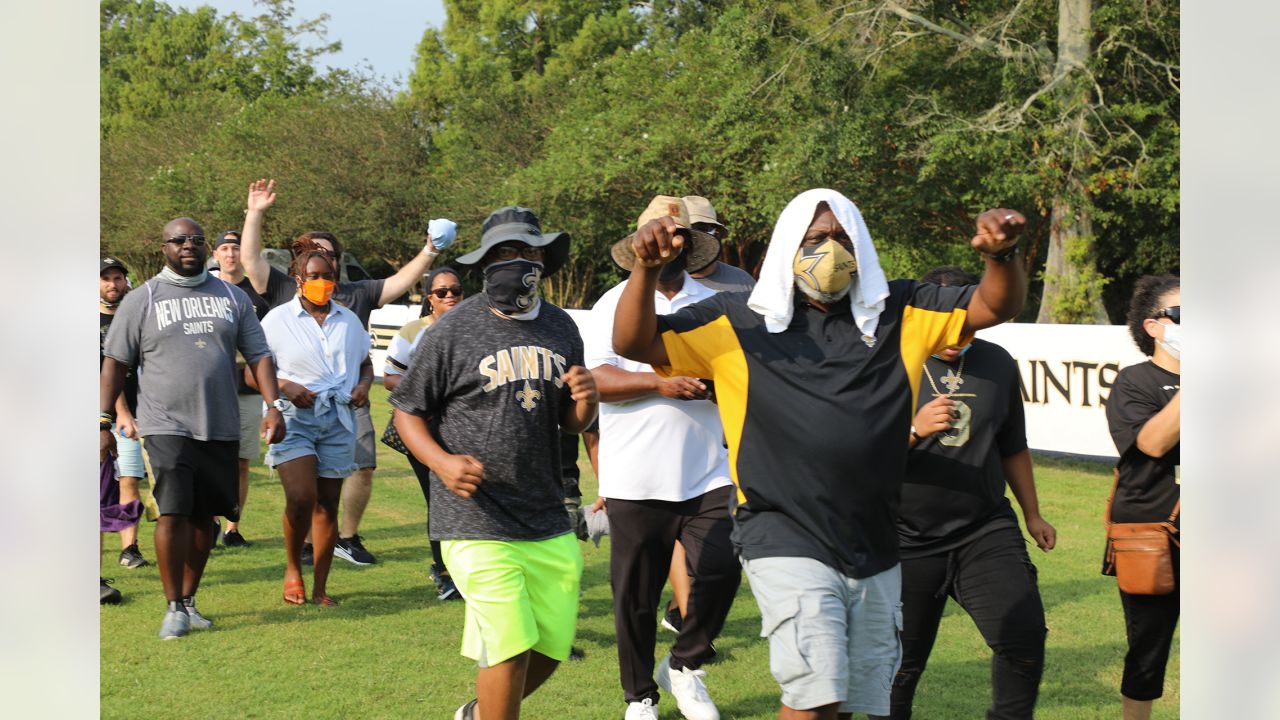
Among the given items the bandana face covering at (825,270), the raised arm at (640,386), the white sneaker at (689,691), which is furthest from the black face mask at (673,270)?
the bandana face covering at (825,270)

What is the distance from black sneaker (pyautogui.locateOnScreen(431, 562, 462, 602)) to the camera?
28.3 ft

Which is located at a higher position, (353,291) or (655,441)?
(353,291)

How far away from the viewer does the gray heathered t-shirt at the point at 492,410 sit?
16.5 ft

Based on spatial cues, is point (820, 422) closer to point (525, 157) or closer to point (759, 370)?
point (759, 370)

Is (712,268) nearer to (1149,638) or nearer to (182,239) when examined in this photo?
(1149,638)

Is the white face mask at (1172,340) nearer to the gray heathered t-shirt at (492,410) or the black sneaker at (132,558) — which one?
the gray heathered t-shirt at (492,410)

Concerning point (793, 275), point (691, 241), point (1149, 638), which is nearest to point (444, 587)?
point (691, 241)

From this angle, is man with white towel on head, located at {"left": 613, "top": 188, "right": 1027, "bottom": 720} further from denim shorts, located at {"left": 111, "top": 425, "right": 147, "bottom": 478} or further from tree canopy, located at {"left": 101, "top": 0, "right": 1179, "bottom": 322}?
tree canopy, located at {"left": 101, "top": 0, "right": 1179, "bottom": 322}

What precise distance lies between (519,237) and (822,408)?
1.68m

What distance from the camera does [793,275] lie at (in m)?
4.20

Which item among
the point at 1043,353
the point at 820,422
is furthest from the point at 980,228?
the point at 1043,353

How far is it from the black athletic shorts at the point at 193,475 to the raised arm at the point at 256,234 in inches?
69.5

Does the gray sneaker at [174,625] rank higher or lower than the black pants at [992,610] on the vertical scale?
lower
